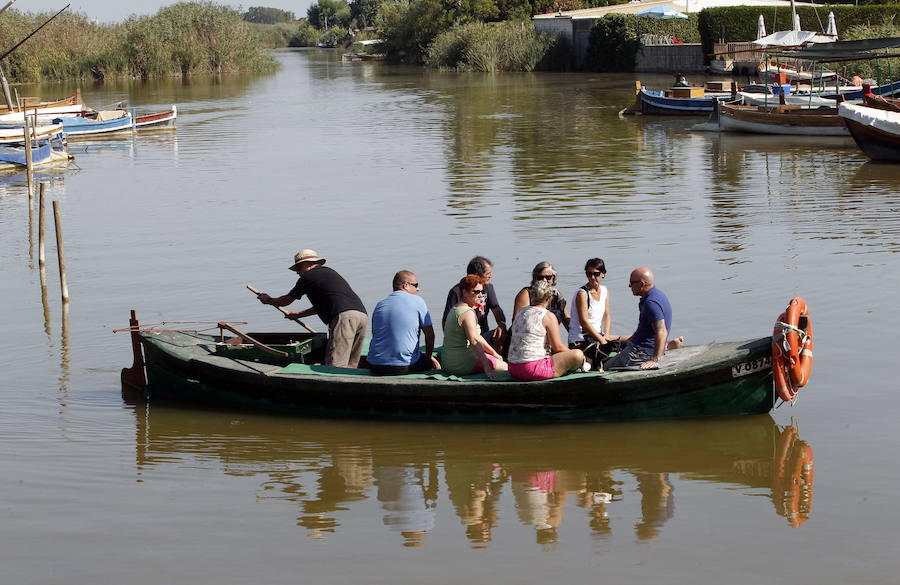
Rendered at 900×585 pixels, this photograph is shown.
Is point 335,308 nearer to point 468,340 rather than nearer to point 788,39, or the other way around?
point 468,340

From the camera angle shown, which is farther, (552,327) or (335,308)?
(335,308)

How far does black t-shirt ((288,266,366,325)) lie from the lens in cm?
1076

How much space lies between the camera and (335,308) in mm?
10742

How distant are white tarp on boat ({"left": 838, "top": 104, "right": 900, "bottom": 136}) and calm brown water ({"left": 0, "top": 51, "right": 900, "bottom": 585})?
0.94 m

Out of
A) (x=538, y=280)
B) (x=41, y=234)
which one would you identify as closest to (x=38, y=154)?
(x=41, y=234)

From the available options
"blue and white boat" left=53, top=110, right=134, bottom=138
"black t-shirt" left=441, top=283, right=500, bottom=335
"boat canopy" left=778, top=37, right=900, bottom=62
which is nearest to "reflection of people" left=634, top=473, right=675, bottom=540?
"black t-shirt" left=441, top=283, right=500, bottom=335

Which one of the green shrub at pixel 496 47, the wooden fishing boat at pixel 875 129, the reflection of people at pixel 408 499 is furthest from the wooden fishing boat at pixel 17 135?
the green shrub at pixel 496 47

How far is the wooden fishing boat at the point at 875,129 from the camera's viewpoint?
85.0ft

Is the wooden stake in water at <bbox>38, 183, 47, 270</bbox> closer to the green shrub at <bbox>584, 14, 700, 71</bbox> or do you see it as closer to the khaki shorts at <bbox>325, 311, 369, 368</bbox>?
the khaki shorts at <bbox>325, 311, 369, 368</bbox>

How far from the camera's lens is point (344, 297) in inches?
426

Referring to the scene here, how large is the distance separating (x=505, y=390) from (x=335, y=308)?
1836 millimetres

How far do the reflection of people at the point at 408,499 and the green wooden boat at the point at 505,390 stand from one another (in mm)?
816

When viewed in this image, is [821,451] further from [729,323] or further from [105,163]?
[105,163]

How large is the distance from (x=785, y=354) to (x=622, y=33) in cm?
5983
